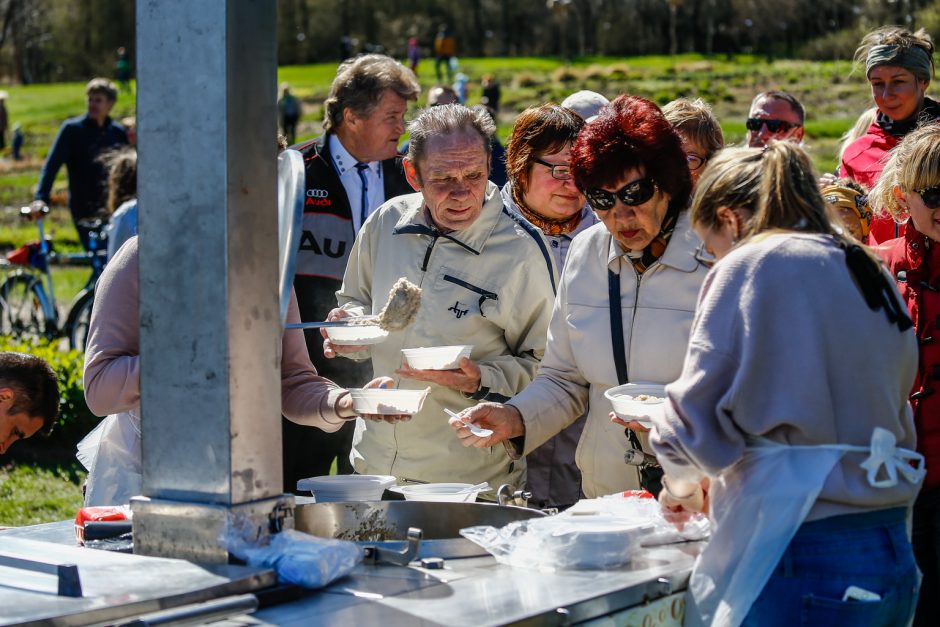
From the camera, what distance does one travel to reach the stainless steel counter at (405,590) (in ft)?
6.71

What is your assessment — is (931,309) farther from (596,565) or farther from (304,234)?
(304,234)

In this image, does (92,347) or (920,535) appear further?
(920,535)

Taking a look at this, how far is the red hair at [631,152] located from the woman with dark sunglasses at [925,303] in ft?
2.46

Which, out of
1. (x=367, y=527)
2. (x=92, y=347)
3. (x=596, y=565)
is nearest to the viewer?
(x=596, y=565)

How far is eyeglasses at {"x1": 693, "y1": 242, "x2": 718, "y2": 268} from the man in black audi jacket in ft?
6.94

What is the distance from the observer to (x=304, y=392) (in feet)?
10.4

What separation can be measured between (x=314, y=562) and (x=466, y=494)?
83 centimetres

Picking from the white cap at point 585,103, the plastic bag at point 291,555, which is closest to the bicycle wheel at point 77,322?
the white cap at point 585,103

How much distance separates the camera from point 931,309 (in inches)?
140

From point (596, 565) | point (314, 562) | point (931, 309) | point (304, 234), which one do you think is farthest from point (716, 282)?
point (304, 234)

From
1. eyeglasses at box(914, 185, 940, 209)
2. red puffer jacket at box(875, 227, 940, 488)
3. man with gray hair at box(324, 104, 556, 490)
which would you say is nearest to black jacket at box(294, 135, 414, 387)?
man with gray hair at box(324, 104, 556, 490)

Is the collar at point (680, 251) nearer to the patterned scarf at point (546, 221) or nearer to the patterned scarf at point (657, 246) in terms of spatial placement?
the patterned scarf at point (657, 246)

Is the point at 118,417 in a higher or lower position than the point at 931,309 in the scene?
lower

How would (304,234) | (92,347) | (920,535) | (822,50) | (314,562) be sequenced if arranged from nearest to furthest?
(314,562) < (92,347) < (920,535) < (304,234) < (822,50)
